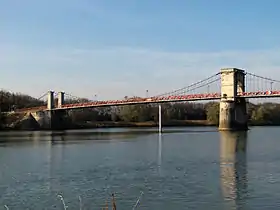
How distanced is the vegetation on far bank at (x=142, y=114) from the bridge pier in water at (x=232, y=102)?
1680 cm

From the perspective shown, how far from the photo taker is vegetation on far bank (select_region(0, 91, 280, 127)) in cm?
8750

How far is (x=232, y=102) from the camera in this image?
215ft

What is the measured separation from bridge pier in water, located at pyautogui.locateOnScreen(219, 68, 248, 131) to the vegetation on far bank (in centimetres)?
1680

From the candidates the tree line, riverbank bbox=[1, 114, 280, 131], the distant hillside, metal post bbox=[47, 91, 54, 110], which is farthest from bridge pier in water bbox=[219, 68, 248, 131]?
the distant hillside

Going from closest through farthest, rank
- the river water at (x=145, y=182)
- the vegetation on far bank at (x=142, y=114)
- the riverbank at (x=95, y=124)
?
the river water at (x=145, y=182)
the riverbank at (x=95, y=124)
the vegetation on far bank at (x=142, y=114)

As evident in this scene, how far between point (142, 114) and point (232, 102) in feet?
91.4

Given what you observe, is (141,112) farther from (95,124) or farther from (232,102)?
(232,102)

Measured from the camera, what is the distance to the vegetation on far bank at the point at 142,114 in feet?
287

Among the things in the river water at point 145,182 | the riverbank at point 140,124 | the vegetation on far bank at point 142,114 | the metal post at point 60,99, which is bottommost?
the river water at point 145,182

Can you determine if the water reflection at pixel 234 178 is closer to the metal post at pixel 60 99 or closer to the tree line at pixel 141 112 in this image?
the metal post at pixel 60 99

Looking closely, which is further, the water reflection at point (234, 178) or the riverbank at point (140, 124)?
the riverbank at point (140, 124)

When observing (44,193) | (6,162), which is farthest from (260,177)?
(6,162)

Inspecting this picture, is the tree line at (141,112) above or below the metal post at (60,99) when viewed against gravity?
below

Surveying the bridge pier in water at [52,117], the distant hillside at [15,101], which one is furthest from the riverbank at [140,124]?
the distant hillside at [15,101]
